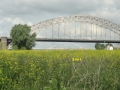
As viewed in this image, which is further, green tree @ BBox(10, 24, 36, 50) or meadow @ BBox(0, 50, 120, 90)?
green tree @ BBox(10, 24, 36, 50)

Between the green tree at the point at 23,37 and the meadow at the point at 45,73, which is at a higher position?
the green tree at the point at 23,37

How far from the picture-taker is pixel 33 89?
21.9 ft

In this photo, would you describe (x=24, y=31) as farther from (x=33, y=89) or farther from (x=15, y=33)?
(x=33, y=89)

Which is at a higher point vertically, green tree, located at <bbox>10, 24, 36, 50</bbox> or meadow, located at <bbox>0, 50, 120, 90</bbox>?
green tree, located at <bbox>10, 24, 36, 50</bbox>

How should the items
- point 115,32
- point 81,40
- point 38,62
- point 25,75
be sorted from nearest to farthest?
point 25,75 → point 38,62 → point 81,40 → point 115,32

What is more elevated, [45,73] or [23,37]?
[23,37]

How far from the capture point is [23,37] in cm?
5747

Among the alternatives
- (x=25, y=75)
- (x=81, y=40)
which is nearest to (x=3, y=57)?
(x=25, y=75)

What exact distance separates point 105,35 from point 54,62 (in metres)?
82.2

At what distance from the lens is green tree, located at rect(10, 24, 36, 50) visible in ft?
186

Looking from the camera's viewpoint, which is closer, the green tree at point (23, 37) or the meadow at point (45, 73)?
the meadow at point (45, 73)

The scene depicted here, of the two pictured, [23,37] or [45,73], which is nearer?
[45,73]

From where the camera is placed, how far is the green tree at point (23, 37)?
56812mm

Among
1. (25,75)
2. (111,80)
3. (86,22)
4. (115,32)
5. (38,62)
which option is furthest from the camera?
(115,32)
